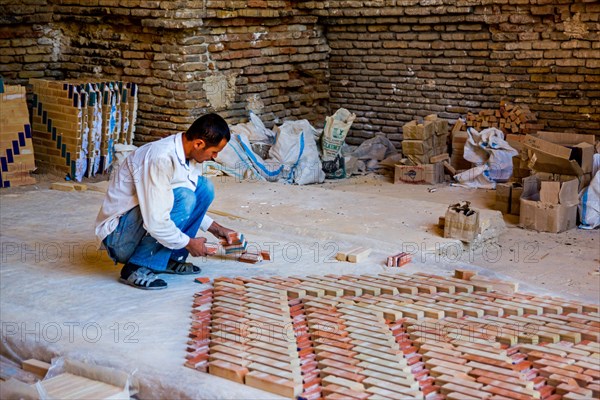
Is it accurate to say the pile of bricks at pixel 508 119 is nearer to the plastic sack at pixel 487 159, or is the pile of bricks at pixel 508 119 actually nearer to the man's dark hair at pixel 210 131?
the plastic sack at pixel 487 159

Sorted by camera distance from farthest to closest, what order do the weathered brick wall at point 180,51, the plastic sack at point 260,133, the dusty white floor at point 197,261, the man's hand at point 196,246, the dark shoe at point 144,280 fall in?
the plastic sack at point 260,133, the weathered brick wall at point 180,51, the dark shoe at point 144,280, the man's hand at point 196,246, the dusty white floor at point 197,261

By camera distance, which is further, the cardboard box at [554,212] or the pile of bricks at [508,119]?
the pile of bricks at [508,119]

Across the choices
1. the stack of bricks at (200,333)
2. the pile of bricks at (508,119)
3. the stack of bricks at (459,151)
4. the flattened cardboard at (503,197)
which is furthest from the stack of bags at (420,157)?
the stack of bricks at (200,333)

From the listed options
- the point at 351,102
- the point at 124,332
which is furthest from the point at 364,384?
the point at 351,102

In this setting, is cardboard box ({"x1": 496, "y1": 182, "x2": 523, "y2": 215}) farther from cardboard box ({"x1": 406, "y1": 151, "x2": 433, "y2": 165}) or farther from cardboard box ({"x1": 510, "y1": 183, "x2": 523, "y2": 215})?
cardboard box ({"x1": 406, "y1": 151, "x2": 433, "y2": 165})

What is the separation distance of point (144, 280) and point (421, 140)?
5341 millimetres

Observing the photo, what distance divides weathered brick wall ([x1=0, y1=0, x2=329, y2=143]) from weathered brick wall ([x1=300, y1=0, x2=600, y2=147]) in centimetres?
65

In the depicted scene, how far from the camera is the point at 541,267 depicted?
23.0 feet

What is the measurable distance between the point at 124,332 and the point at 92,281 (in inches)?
36.5

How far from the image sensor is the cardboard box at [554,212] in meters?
7.92

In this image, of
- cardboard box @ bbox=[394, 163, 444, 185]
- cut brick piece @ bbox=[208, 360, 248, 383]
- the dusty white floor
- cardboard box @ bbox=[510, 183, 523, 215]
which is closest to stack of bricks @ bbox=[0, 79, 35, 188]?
the dusty white floor

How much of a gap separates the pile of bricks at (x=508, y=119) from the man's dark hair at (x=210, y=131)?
592 centimetres

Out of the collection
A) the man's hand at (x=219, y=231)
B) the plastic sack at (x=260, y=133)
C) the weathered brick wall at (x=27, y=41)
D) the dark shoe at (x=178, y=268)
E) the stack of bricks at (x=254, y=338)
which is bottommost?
the stack of bricks at (x=254, y=338)

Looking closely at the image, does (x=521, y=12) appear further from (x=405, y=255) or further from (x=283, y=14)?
(x=405, y=255)
